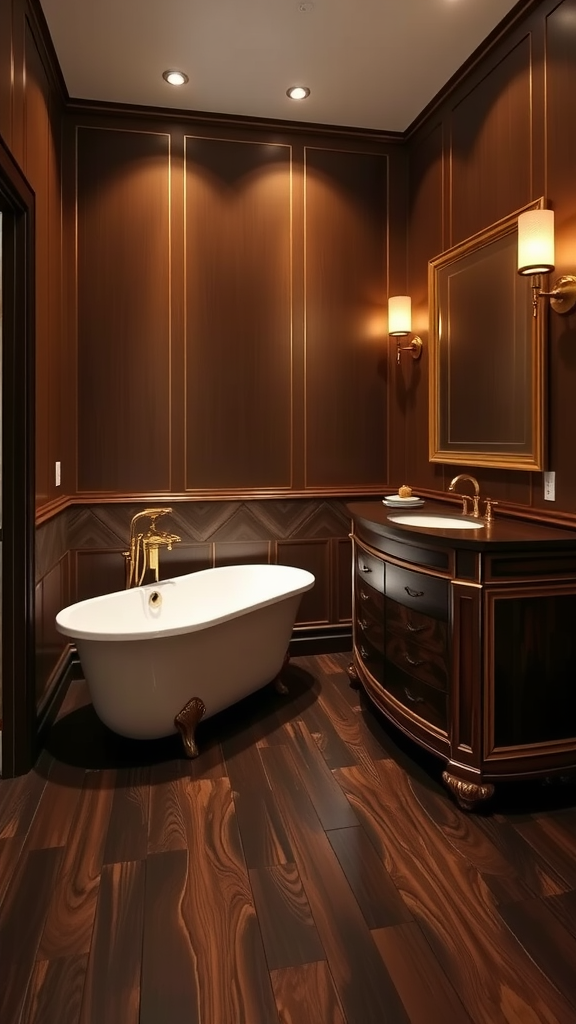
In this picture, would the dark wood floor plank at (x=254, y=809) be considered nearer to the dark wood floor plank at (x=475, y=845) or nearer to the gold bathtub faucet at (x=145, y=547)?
the dark wood floor plank at (x=475, y=845)

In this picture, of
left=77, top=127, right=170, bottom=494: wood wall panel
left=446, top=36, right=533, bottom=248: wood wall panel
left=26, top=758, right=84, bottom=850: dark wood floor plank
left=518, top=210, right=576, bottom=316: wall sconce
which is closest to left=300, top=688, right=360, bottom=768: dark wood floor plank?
left=26, top=758, right=84, bottom=850: dark wood floor plank

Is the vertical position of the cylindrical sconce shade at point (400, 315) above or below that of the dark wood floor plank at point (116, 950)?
above

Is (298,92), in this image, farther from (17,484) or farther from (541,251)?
(17,484)

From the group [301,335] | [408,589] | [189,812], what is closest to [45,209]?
[301,335]

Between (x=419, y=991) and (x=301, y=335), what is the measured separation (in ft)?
9.49

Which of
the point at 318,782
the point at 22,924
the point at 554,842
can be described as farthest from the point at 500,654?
the point at 22,924

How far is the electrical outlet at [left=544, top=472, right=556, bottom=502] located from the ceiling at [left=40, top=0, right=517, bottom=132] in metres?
1.82

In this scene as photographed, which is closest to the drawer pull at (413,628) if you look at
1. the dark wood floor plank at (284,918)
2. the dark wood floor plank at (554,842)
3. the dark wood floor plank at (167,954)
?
the dark wood floor plank at (554,842)

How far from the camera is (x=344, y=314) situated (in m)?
3.48

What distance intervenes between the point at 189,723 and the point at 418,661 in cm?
89

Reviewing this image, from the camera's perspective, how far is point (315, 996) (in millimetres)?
1324

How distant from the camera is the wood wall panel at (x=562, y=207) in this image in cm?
218

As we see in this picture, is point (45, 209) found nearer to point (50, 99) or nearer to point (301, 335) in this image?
point (50, 99)

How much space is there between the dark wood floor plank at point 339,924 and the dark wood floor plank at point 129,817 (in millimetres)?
442
